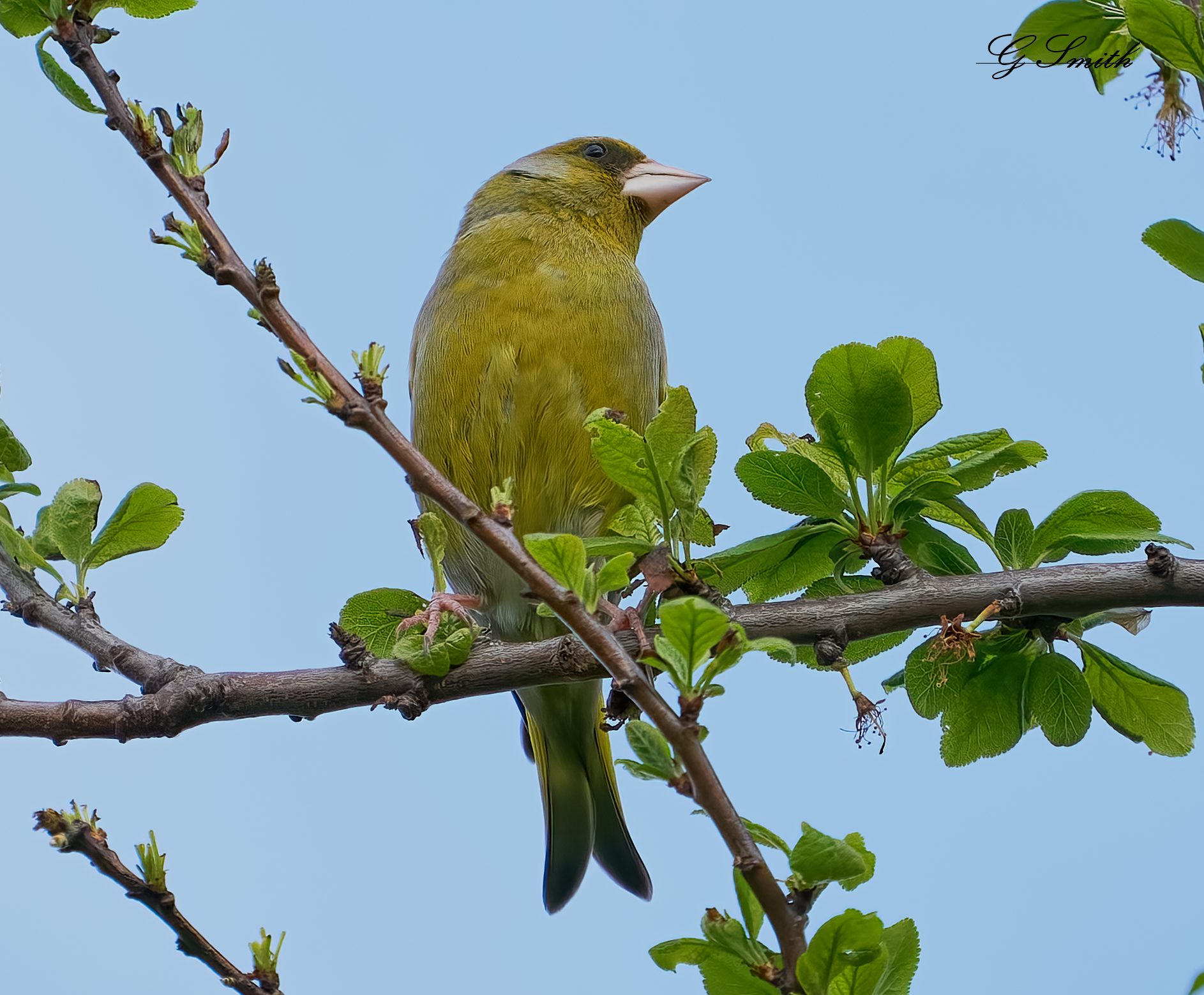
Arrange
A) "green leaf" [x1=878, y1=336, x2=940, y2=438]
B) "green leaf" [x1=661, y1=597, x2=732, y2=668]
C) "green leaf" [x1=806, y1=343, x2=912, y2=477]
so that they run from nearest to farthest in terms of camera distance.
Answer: "green leaf" [x1=661, y1=597, x2=732, y2=668] < "green leaf" [x1=806, y1=343, x2=912, y2=477] < "green leaf" [x1=878, y1=336, x2=940, y2=438]

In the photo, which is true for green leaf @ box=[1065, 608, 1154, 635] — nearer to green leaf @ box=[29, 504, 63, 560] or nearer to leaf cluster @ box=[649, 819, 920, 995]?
leaf cluster @ box=[649, 819, 920, 995]

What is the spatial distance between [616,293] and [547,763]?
128 cm

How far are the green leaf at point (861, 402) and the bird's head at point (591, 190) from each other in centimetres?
193

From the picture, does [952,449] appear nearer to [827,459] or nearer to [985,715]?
[827,459]

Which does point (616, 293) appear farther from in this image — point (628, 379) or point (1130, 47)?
point (1130, 47)

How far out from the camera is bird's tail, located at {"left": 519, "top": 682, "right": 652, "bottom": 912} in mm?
3176

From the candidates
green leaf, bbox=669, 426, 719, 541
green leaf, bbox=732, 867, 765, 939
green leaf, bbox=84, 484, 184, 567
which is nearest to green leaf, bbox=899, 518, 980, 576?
green leaf, bbox=669, 426, 719, 541

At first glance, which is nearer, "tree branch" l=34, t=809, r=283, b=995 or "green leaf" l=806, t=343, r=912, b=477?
"tree branch" l=34, t=809, r=283, b=995

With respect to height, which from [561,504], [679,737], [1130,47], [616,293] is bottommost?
[679,737]

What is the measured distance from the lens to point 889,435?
1935 millimetres

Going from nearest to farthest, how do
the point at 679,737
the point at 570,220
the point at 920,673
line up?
the point at 679,737, the point at 920,673, the point at 570,220

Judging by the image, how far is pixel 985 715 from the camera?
2.11 m

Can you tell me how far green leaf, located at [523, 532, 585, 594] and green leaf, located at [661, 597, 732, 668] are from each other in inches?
4.1

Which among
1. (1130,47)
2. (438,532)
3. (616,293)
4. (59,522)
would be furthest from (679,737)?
(616,293)
